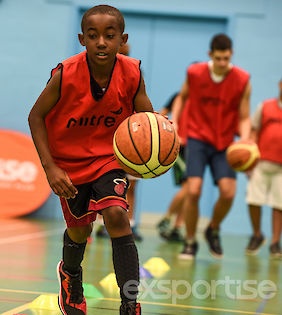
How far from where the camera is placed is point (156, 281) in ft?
16.2

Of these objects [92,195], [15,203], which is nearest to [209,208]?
[15,203]

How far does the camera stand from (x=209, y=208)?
1116 cm

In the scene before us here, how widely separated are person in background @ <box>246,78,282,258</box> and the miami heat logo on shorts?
4814 millimetres

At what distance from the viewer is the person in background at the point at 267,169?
8102 mm

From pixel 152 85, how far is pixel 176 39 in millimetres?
782

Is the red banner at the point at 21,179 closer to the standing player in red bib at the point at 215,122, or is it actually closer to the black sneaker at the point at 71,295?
the standing player in red bib at the point at 215,122

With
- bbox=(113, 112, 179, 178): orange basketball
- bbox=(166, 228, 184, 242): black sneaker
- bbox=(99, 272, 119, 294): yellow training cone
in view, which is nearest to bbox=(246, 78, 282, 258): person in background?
bbox=(166, 228, 184, 242): black sneaker

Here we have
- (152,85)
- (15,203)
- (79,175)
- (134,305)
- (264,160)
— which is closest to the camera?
(134,305)

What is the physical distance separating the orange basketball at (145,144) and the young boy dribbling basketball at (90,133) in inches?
5.5

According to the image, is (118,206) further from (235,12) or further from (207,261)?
(235,12)

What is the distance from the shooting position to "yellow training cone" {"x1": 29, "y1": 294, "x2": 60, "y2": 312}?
12.3 feet

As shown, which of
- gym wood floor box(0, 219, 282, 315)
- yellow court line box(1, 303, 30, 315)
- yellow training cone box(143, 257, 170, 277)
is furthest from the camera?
yellow training cone box(143, 257, 170, 277)

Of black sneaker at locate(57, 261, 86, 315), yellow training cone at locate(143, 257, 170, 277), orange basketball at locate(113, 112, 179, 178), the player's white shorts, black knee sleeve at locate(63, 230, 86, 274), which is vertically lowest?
yellow training cone at locate(143, 257, 170, 277)

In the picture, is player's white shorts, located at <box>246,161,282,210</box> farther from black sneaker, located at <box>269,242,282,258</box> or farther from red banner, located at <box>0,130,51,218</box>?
red banner, located at <box>0,130,51,218</box>
